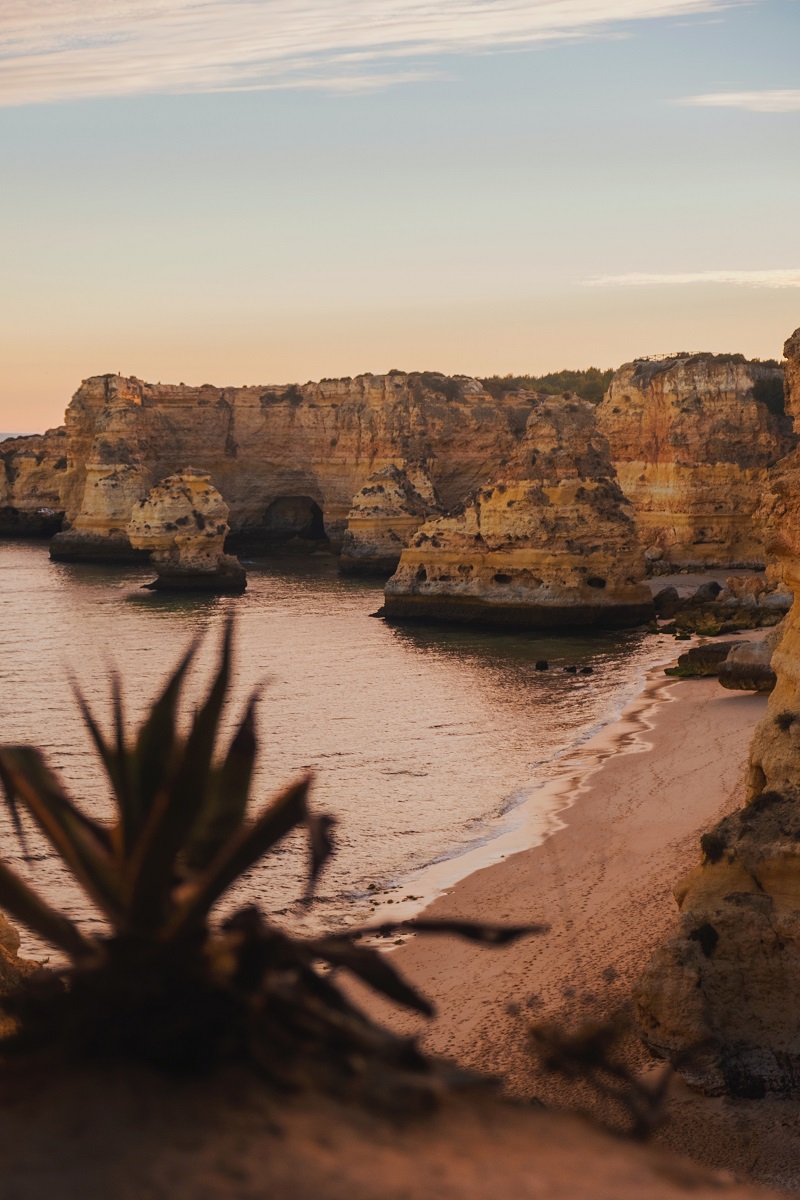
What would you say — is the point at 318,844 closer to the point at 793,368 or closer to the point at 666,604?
the point at 793,368

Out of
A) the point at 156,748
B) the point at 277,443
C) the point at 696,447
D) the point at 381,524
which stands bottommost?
the point at 156,748

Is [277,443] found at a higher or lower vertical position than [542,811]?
higher

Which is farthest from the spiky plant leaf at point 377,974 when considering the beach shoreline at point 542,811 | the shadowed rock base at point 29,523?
the shadowed rock base at point 29,523

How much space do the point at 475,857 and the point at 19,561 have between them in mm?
55285

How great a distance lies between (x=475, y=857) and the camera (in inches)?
551

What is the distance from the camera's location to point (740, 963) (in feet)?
24.6

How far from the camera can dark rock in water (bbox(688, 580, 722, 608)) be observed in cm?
3791

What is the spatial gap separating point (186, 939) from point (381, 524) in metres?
54.4

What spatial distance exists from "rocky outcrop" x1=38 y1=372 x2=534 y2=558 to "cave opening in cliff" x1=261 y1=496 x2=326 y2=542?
0.27 feet

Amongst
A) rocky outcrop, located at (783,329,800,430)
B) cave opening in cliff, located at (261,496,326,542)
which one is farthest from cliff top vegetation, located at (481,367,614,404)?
rocky outcrop, located at (783,329,800,430)

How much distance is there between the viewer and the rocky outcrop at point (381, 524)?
56.5 metres

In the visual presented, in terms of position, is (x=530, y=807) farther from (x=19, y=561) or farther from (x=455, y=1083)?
(x=19, y=561)

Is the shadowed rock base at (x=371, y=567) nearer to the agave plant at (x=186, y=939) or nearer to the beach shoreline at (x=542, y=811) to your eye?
the beach shoreline at (x=542, y=811)

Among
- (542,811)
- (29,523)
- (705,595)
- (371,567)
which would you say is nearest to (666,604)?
(705,595)
